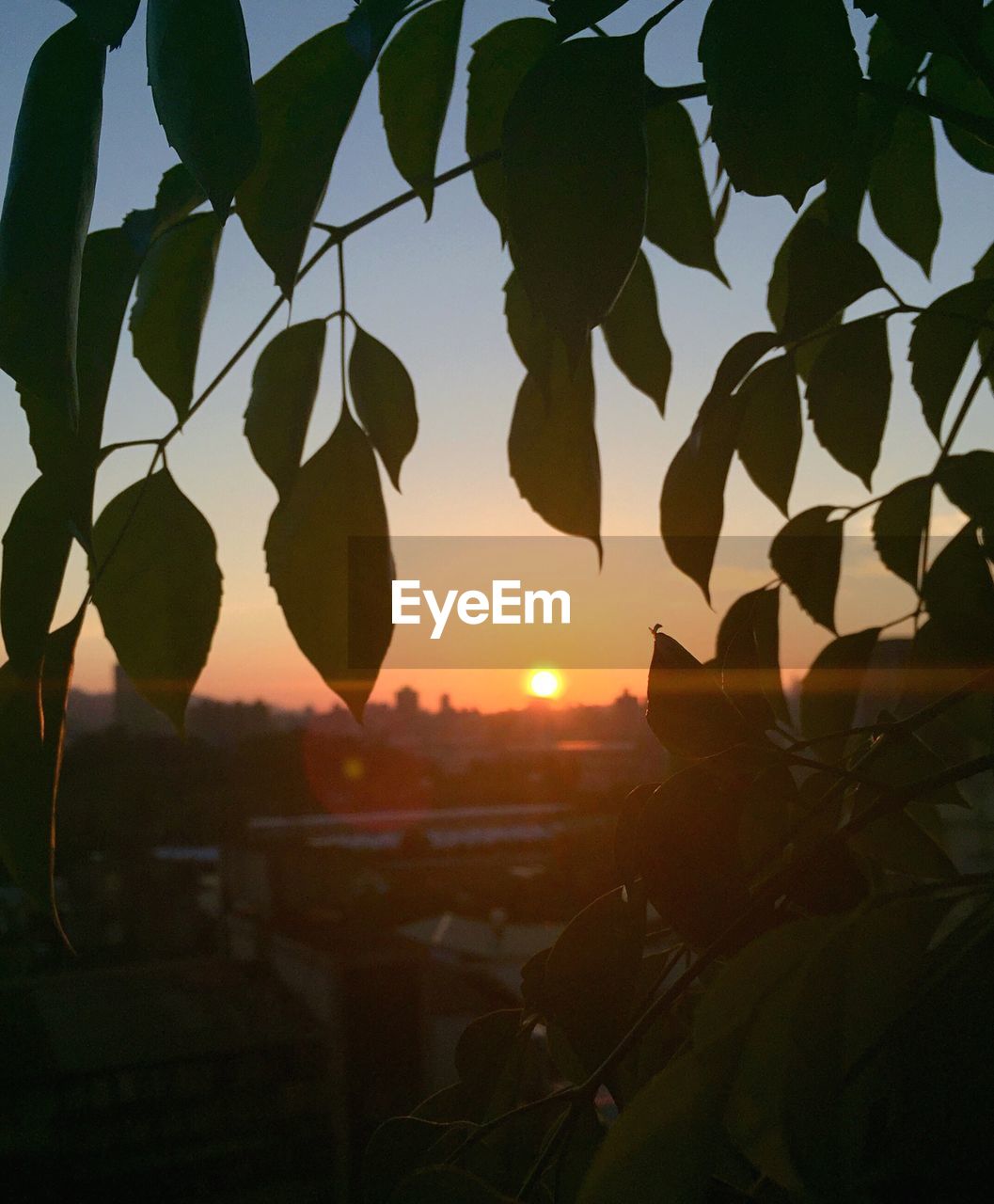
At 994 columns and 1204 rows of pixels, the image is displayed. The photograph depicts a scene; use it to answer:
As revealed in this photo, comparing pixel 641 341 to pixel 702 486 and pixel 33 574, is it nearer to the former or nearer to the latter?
pixel 702 486

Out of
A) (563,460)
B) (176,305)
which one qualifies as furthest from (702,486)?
(176,305)

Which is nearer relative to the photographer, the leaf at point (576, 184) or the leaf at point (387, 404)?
the leaf at point (576, 184)

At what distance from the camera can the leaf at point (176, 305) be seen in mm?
260

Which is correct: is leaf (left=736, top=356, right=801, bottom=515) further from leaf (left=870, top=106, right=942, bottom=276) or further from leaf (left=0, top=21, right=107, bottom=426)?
leaf (left=0, top=21, right=107, bottom=426)

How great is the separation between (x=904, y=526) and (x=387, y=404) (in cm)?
17

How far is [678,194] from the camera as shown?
11.7 inches

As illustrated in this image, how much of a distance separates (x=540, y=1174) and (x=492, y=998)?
3.28m

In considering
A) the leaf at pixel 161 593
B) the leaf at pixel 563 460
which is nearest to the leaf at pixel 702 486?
the leaf at pixel 563 460

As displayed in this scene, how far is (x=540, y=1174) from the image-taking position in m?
0.23

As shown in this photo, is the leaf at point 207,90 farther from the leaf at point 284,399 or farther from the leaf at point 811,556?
the leaf at point 811,556

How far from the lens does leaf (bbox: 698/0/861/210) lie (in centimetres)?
17

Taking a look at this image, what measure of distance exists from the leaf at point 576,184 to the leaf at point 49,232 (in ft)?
0.21

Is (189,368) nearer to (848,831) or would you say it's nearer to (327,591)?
(327,591)

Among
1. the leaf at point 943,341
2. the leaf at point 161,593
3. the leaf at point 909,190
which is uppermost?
the leaf at point 909,190
